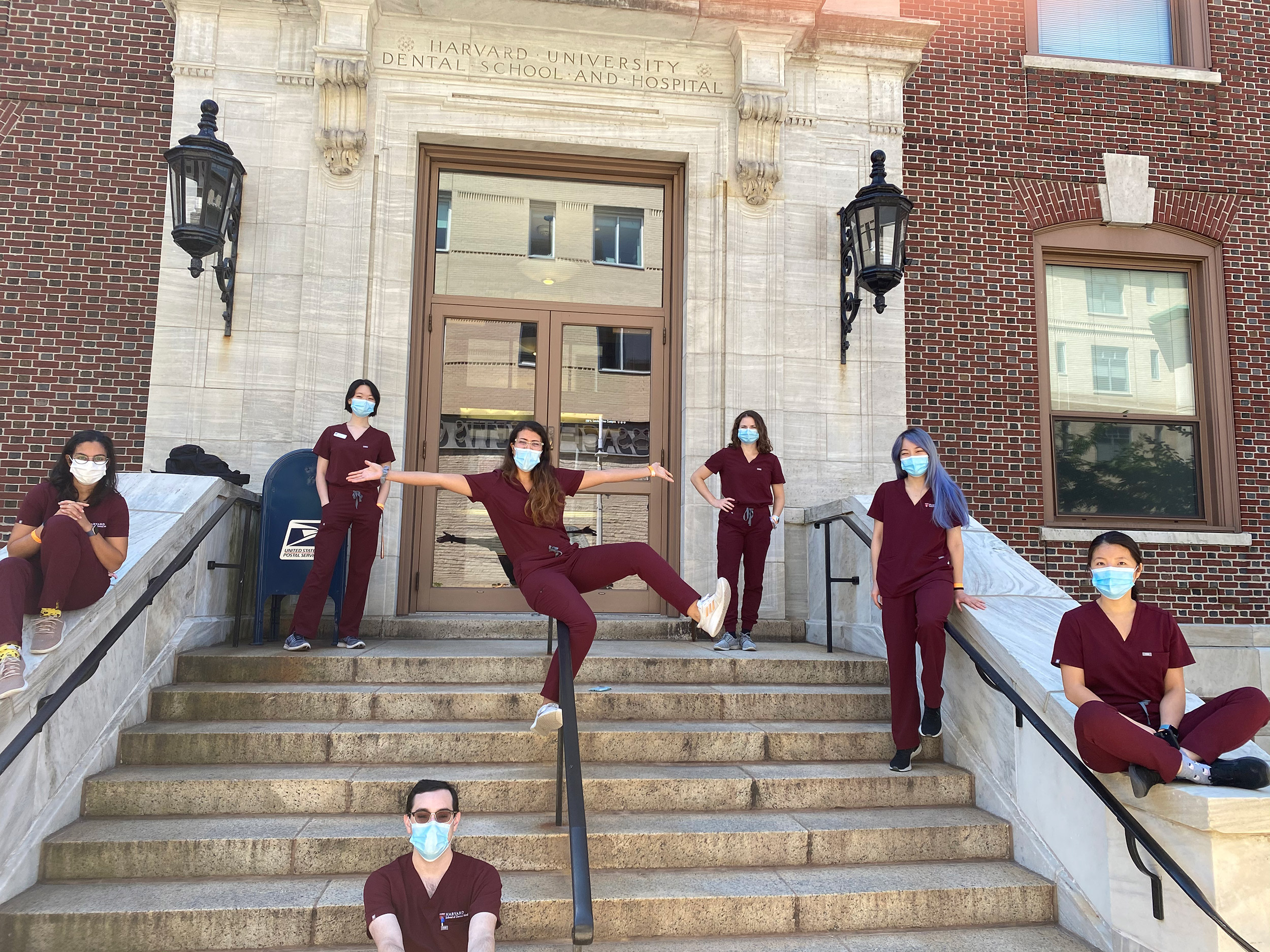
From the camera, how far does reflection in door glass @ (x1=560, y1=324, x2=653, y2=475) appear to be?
802cm

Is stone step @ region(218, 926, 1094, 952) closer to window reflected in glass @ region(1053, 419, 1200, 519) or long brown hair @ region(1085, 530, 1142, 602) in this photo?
long brown hair @ region(1085, 530, 1142, 602)

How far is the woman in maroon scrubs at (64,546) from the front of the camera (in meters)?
3.90

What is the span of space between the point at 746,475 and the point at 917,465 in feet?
5.67

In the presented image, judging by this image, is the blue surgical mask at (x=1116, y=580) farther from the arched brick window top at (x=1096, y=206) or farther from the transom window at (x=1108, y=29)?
the transom window at (x=1108, y=29)

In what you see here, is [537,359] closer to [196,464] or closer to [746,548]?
[746,548]

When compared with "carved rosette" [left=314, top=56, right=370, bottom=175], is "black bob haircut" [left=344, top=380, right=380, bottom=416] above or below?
below

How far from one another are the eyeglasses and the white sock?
2755 mm

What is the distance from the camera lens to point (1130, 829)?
3.51 meters

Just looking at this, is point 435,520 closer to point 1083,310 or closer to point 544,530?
point 544,530

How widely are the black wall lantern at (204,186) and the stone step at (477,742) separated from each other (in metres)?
3.43

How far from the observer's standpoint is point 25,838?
3680 mm

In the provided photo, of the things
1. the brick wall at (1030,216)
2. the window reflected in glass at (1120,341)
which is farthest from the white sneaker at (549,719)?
the window reflected in glass at (1120,341)

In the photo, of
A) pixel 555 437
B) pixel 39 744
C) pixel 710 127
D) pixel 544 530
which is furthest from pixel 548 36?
pixel 39 744

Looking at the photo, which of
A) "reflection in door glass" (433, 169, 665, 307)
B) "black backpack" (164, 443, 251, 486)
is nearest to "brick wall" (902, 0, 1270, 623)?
"reflection in door glass" (433, 169, 665, 307)
